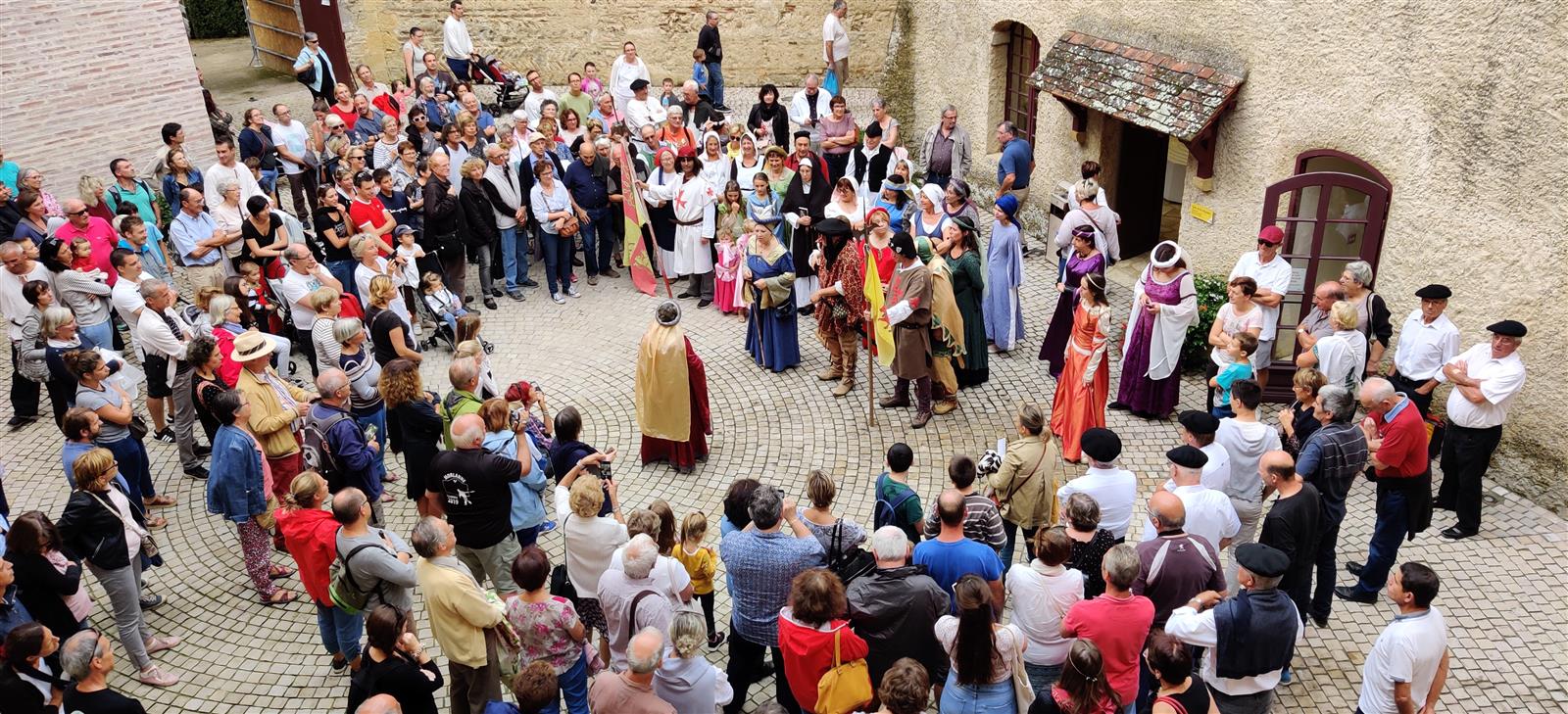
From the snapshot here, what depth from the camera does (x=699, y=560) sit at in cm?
668

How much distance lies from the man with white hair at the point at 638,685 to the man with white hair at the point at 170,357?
5825mm

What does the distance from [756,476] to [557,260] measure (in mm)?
4767

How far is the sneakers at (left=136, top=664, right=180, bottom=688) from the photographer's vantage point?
7168mm

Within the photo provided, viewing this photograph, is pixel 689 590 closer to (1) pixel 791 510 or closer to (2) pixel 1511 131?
(1) pixel 791 510

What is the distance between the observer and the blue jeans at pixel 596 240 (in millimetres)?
12977

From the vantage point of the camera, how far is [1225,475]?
7055mm

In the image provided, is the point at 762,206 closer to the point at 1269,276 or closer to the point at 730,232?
the point at 730,232

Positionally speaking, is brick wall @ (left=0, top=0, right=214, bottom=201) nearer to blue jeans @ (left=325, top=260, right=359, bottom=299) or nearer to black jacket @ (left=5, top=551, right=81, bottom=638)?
blue jeans @ (left=325, top=260, right=359, bottom=299)

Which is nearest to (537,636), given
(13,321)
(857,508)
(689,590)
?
(689,590)

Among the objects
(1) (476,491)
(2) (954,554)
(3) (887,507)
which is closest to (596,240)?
(1) (476,491)

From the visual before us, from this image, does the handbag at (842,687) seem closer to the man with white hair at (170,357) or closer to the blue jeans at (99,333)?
the man with white hair at (170,357)

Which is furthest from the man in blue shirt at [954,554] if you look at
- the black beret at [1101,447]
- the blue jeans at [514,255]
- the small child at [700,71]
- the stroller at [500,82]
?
the stroller at [500,82]

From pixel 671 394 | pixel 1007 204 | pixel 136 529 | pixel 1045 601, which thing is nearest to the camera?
pixel 1045 601

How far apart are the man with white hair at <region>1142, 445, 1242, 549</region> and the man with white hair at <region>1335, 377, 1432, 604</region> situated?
140cm
